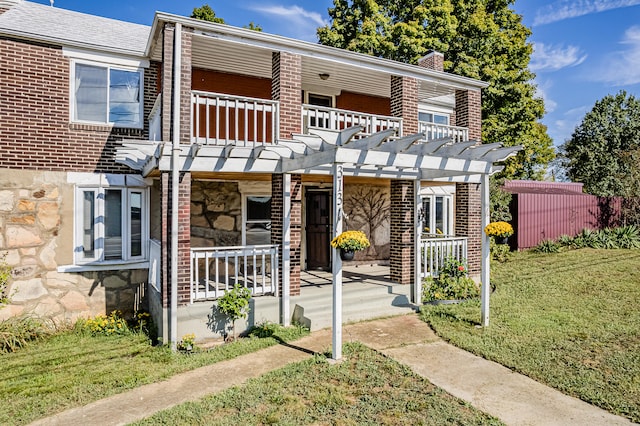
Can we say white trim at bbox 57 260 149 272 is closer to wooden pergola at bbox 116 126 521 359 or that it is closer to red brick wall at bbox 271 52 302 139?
wooden pergola at bbox 116 126 521 359

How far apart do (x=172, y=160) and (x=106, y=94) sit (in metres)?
3.27

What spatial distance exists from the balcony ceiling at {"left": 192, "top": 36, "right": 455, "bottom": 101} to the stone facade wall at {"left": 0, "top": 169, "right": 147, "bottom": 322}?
3901 mm

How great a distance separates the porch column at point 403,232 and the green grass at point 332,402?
146 inches

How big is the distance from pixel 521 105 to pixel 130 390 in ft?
69.0

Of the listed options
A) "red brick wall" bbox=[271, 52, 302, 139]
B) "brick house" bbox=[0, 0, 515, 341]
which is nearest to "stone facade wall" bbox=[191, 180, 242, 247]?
"brick house" bbox=[0, 0, 515, 341]

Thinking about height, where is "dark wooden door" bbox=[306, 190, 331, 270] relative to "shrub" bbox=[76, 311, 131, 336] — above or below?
above

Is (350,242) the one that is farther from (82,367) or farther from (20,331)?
(20,331)

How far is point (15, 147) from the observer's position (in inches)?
304

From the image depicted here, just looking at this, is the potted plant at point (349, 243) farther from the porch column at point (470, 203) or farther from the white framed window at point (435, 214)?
the white framed window at point (435, 214)

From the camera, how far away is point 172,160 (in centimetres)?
662

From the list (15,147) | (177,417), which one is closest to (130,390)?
(177,417)

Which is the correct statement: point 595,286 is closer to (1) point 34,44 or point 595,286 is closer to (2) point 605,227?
(2) point 605,227

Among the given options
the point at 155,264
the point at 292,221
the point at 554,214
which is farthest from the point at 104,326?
the point at 554,214

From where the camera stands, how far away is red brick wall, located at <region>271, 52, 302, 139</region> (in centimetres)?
773
